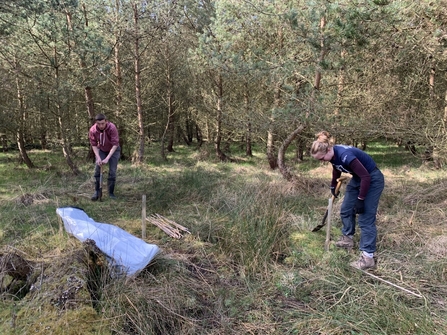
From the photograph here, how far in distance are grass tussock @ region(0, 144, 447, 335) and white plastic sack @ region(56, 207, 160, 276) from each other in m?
0.12

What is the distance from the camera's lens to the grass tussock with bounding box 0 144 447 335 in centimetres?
217

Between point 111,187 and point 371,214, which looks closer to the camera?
point 371,214

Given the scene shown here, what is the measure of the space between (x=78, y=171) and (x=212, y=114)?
19.5 ft

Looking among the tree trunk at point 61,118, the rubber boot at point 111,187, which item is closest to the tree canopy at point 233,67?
the tree trunk at point 61,118

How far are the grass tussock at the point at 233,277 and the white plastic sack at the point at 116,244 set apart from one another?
12 cm

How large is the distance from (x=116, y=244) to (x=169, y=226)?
1.22 metres

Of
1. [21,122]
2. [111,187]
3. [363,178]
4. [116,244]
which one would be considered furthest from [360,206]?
[21,122]

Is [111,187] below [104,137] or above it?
below

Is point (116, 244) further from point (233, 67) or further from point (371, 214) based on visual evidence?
point (233, 67)

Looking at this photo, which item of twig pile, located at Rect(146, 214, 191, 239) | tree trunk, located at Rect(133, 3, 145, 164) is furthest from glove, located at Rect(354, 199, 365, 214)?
tree trunk, located at Rect(133, 3, 145, 164)

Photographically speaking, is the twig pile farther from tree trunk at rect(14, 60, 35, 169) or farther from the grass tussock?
tree trunk at rect(14, 60, 35, 169)

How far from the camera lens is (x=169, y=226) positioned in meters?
4.04

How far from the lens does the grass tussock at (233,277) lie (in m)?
2.17

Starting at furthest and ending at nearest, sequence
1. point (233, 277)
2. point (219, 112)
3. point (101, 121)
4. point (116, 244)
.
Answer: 1. point (219, 112)
2. point (101, 121)
3. point (233, 277)
4. point (116, 244)
